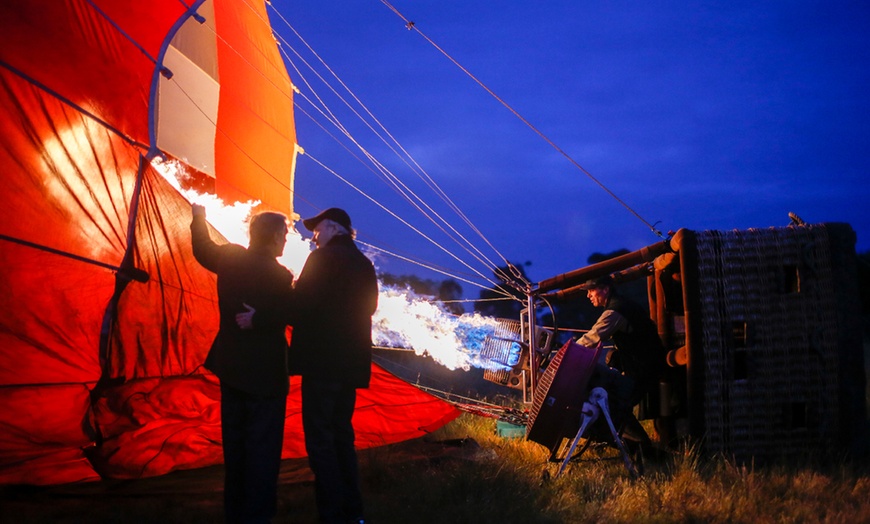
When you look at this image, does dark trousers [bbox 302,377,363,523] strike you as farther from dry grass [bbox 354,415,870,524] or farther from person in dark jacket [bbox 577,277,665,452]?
person in dark jacket [bbox 577,277,665,452]

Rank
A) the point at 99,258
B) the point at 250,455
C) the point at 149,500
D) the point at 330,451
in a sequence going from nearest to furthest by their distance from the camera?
1. the point at 250,455
2. the point at 330,451
3. the point at 149,500
4. the point at 99,258

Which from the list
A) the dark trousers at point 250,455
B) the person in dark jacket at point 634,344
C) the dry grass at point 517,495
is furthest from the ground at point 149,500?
the person in dark jacket at point 634,344

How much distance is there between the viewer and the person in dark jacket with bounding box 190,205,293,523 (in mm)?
3342

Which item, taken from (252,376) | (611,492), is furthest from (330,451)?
(611,492)

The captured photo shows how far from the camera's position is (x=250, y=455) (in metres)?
3.33

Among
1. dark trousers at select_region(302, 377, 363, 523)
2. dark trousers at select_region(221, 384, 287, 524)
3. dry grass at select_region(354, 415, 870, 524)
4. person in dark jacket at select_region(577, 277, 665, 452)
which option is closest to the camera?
dark trousers at select_region(221, 384, 287, 524)

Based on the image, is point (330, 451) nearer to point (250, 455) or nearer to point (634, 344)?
point (250, 455)

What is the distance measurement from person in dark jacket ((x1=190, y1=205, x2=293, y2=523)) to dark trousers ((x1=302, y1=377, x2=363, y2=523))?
0.14 meters

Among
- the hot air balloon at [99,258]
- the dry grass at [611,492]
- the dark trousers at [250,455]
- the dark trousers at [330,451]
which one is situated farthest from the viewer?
the hot air balloon at [99,258]

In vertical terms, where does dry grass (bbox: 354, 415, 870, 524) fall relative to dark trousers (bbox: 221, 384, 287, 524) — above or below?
below

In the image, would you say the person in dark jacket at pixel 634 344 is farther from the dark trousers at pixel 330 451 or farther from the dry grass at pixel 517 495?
the dark trousers at pixel 330 451

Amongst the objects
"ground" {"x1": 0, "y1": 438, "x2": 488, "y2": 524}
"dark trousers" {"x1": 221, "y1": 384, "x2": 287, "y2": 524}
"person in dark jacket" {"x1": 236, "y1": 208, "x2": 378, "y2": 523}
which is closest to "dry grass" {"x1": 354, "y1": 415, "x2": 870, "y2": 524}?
"ground" {"x1": 0, "y1": 438, "x2": 488, "y2": 524}

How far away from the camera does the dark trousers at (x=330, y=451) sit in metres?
3.48

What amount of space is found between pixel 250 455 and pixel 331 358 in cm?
59
